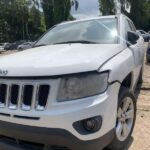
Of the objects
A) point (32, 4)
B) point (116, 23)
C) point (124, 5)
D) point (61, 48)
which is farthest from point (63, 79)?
point (32, 4)

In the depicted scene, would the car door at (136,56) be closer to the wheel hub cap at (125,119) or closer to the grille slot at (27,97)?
the wheel hub cap at (125,119)

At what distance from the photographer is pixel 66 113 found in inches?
135

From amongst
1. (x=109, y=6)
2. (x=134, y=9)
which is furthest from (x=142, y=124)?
(x=109, y=6)

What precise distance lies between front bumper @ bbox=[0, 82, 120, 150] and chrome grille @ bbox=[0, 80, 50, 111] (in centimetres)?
8

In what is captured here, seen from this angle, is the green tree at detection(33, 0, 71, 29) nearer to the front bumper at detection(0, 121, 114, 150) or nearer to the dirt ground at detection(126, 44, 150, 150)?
the dirt ground at detection(126, 44, 150, 150)

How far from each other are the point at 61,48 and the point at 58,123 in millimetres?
1530

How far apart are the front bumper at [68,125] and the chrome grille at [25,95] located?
0.08 m

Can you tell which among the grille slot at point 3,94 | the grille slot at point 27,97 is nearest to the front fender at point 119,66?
the grille slot at point 27,97

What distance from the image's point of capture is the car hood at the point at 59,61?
3.61 metres

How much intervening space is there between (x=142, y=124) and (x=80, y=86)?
2103mm

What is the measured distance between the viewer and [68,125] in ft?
11.3

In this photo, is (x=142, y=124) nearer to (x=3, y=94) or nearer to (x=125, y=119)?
(x=125, y=119)

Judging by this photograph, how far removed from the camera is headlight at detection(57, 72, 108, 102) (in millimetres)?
3523

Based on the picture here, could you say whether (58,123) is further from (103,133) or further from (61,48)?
(61,48)
